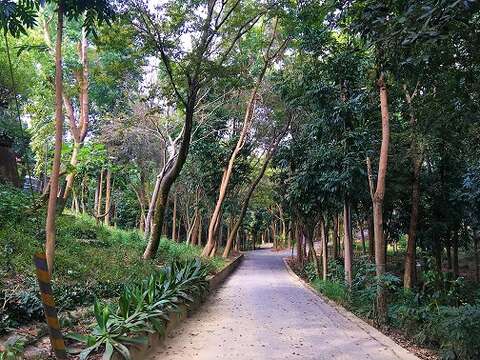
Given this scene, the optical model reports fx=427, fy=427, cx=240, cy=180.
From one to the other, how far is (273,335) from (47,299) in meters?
4.87

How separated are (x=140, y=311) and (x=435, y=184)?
11586 millimetres

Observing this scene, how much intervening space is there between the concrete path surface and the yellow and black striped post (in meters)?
2.50

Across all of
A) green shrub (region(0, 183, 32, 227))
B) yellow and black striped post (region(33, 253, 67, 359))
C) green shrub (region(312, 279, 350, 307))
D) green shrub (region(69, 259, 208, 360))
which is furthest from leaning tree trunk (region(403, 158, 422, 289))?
green shrub (region(0, 183, 32, 227))

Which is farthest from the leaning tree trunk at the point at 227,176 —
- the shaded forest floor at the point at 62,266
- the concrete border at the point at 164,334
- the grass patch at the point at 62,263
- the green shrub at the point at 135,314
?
the green shrub at the point at 135,314

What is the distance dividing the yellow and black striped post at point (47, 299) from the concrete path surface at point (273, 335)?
2.50 meters

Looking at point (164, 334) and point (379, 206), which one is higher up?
point (379, 206)

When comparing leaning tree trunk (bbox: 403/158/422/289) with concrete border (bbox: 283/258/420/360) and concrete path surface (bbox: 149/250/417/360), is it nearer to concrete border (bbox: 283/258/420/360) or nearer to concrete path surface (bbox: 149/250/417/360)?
concrete border (bbox: 283/258/420/360)

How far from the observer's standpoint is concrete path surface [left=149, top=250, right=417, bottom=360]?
6.21 meters

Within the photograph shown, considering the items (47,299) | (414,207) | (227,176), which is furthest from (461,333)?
(227,176)

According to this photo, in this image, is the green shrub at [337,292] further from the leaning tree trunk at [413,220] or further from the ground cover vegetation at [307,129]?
the leaning tree trunk at [413,220]

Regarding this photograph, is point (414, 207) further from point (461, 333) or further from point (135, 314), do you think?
point (135, 314)

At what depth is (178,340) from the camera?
6.84m

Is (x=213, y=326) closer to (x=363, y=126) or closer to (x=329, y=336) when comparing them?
(x=329, y=336)

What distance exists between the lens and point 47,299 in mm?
3344
